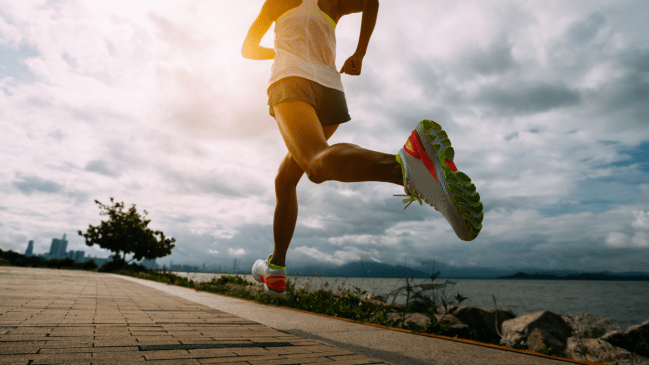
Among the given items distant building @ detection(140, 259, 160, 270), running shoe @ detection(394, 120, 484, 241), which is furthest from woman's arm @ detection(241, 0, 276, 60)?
distant building @ detection(140, 259, 160, 270)

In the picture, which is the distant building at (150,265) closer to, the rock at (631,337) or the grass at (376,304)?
the grass at (376,304)

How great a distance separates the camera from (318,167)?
1.47m

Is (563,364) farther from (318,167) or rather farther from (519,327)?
(519,327)

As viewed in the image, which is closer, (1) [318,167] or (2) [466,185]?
(2) [466,185]

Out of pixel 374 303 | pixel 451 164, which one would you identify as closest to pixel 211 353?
pixel 451 164

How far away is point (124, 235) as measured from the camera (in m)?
28.5

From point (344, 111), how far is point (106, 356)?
1.73 metres

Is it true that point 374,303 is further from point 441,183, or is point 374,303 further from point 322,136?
point 441,183

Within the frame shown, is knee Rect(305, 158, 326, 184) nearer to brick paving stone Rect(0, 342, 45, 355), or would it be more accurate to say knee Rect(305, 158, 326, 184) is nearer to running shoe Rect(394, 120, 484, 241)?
running shoe Rect(394, 120, 484, 241)

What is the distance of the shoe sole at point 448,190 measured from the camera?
1.21m

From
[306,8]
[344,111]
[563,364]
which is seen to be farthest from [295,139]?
[563,364]

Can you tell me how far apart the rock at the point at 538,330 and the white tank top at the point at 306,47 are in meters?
4.35

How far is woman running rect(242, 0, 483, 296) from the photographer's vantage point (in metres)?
1.25

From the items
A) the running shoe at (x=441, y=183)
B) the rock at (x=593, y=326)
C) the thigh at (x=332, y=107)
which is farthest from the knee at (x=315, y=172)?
the rock at (x=593, y=326)
